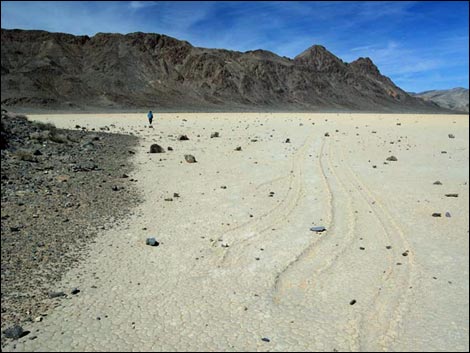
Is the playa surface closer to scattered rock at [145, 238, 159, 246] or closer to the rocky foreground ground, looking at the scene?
scattered rock at [145, 238, 159, 246]

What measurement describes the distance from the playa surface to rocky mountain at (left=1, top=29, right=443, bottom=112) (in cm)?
6555

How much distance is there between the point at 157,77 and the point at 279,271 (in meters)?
89.9

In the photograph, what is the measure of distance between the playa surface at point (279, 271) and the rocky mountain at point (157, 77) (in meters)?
65.6

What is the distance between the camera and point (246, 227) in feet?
27.3

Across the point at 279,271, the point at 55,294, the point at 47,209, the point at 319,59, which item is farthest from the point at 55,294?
the point at 319,59

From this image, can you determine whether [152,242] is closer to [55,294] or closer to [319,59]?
[55,294]

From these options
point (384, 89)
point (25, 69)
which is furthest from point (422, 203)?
point (384, 89)

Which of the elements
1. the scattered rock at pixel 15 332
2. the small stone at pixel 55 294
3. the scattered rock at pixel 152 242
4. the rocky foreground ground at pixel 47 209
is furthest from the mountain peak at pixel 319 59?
the scattered rock at pixel 15 332

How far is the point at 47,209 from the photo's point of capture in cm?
897

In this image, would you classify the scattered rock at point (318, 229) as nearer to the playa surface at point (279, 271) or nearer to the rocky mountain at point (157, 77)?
the playa surface at point (279, 271)

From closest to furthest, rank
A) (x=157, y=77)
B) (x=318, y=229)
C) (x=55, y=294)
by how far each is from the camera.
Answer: (x=55, y=294) → (x=318, y=229) → (x=157, y=77)

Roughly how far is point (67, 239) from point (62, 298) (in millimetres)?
2083

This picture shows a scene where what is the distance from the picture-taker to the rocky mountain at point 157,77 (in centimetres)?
7700

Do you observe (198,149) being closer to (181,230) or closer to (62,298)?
(181,230)
